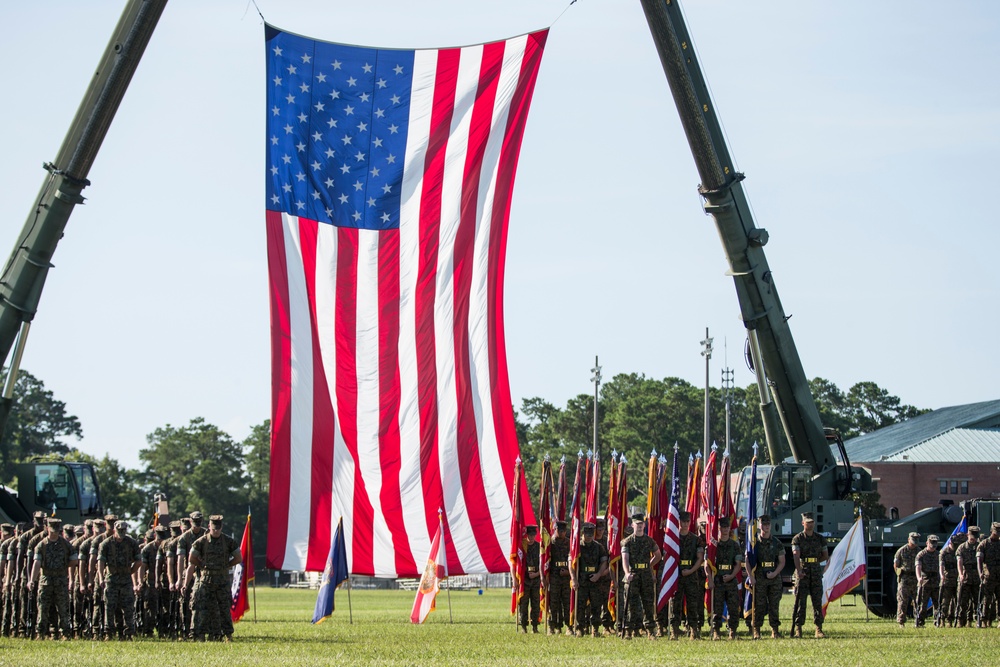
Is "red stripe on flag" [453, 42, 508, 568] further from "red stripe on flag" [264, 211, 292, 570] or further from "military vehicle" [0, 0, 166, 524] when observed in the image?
"military vehicle" [0, 0, 166, 524]

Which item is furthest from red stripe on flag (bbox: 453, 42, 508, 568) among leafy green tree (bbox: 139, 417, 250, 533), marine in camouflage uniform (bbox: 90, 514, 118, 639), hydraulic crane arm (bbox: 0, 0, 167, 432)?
leafy green tree (bbox: 139, 417, 250, 533)

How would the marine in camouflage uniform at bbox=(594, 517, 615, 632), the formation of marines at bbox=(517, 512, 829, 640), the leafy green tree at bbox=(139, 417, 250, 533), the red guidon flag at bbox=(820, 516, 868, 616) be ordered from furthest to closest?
the leafy green tree at bbox=(139, 417, 250, 533)
the red guidon flag at bbox=(820, 516, 868, 616)
the marine in camouflage uniform at bbox=(594, 517, 615, 632)
the formation of marines at bbox=(517, 512, 829, 640)

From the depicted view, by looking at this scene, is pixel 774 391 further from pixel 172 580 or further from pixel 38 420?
pixel 38 420

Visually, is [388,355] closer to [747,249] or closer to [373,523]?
[373,523]

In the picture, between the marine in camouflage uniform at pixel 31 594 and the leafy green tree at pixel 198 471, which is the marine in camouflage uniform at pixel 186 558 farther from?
the leafy green tree at pixel 198 471

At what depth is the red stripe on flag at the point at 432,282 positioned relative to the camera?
18078 mm

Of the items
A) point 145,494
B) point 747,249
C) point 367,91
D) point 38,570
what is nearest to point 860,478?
point 747,249

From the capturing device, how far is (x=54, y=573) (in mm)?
16891

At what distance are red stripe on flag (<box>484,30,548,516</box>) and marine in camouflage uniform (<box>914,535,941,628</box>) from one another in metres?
5.64

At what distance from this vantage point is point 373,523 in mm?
18078

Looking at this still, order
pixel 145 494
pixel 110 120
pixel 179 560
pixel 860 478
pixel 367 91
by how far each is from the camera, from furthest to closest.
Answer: pixel 145 494 → pixel 860 478 → pixel 110 120 → pixel 367 91 → pixel 179 560

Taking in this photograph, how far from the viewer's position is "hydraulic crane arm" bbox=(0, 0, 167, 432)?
20906 mm

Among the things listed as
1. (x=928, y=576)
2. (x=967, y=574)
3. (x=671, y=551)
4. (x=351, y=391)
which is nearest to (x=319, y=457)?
(x=351, y=391)

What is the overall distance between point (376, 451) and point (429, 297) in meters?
2.08
